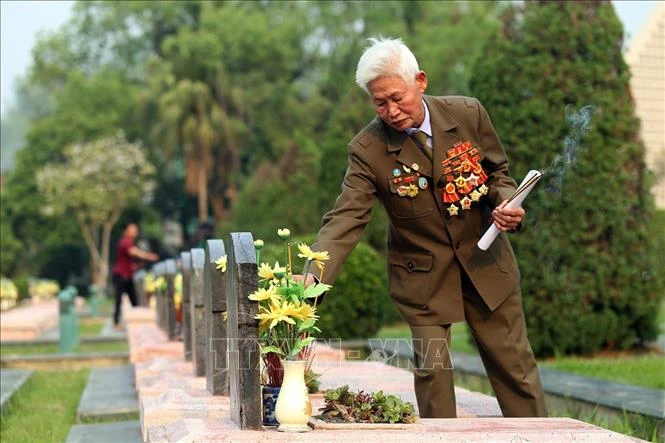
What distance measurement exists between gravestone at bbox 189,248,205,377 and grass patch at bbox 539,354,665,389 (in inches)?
148

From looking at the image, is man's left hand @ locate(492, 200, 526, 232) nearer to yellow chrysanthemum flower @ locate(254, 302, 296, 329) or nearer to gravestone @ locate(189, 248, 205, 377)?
yellow chrysanthemum flower @ locate(254, 302, 296, 329)

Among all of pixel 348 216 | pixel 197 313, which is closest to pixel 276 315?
pixel 348 216

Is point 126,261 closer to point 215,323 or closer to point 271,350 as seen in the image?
point 215,323

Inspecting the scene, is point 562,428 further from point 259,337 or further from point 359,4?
point 359,4

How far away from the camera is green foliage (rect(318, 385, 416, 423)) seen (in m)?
4.86

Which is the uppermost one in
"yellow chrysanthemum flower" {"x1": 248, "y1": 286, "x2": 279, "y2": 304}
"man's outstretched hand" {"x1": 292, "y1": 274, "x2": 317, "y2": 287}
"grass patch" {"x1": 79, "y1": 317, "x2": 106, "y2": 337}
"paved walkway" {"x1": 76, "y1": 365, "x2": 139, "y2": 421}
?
"man's outstretched hand" {"x1": 292, "y1": 274, "x2": 317, "y2": 287}

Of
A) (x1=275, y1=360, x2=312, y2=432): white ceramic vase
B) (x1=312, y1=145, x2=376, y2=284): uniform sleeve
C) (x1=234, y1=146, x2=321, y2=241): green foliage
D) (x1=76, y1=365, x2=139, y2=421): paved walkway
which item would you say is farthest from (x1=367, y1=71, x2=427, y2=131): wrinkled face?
(x1=234, y1=146, x2=321, y2=241): green foliage

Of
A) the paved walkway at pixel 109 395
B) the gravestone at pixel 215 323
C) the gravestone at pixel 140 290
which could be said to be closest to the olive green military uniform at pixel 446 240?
the gravestone at pixel 215 323

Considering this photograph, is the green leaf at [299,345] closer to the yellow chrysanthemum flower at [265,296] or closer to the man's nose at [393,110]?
the yellow chrysanthemum flower at [265,296]

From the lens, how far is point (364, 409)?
4.88 meters

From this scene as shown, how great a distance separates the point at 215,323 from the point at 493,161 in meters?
2.18

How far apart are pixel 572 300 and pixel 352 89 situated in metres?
12.5

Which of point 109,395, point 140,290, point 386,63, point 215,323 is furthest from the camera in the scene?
point 140,290

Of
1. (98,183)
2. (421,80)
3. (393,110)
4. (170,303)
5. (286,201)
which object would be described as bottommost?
(170,303)
